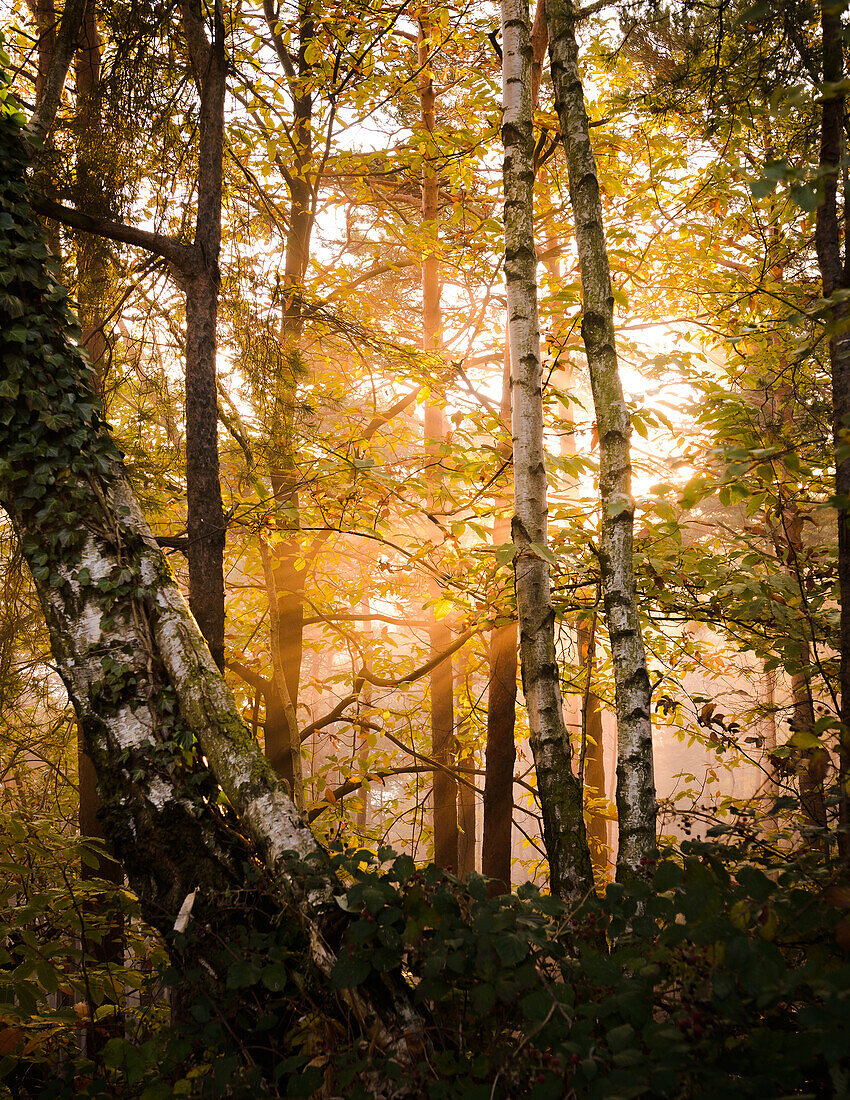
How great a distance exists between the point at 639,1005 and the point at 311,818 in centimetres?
555

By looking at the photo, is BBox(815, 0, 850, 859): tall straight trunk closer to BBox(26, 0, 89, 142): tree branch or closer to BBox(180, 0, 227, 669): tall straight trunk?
BBox(180, 0, 227, 669): tall straight trunk

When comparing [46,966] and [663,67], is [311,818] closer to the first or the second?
[46,966]

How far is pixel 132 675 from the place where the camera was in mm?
2643

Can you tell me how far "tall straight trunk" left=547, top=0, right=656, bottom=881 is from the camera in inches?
101

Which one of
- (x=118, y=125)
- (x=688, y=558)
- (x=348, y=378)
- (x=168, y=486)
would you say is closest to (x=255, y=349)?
(x=168, y=486)

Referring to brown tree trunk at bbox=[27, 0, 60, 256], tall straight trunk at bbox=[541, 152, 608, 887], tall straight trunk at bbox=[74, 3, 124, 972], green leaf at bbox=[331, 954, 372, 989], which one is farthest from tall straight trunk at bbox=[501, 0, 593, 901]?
brown tree trunk at bbox=[27, 0, 60, 256]

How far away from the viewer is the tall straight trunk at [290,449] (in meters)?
4.78

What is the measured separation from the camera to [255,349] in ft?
15.1

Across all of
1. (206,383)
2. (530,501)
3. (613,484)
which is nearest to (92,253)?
(206,383)

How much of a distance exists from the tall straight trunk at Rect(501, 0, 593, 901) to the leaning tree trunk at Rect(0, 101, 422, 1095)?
1162 millimetres

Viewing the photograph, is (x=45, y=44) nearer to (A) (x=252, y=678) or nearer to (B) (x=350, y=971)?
(A) (x=252, y=678)

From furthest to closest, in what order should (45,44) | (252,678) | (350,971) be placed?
1. (252,678)
2. (45,44)
3. (350,971)

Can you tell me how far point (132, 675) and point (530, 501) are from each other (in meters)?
2.11

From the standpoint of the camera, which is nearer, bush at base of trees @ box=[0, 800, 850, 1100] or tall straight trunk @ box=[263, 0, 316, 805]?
bush at base of trees @ box=[0, 800, 850, 1100]
